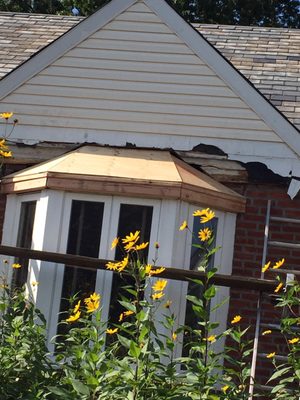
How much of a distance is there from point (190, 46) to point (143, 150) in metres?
1.18

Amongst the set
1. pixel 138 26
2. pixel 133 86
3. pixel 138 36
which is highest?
pixel 138 26

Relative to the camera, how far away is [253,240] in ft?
23.9

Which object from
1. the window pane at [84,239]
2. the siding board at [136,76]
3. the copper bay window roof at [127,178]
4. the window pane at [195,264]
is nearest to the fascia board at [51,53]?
the siding board at [136,76]

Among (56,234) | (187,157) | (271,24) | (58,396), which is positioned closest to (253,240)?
(187,157)

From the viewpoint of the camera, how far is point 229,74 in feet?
24.6

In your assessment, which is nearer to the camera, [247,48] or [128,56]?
[128,56]

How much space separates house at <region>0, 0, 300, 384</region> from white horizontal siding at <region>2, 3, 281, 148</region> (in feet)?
0.03

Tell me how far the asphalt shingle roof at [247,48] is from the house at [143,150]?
0.14 ft

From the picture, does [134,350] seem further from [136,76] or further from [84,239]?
[136,76]

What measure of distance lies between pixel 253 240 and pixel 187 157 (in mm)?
1058

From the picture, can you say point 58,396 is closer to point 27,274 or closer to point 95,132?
point 27,274

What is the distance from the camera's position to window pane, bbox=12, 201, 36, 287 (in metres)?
7.32

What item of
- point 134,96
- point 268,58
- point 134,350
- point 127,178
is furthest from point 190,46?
point 134,350

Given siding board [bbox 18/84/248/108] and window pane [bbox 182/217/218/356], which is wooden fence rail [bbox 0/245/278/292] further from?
siding board [bbox 18/84/248/108]
